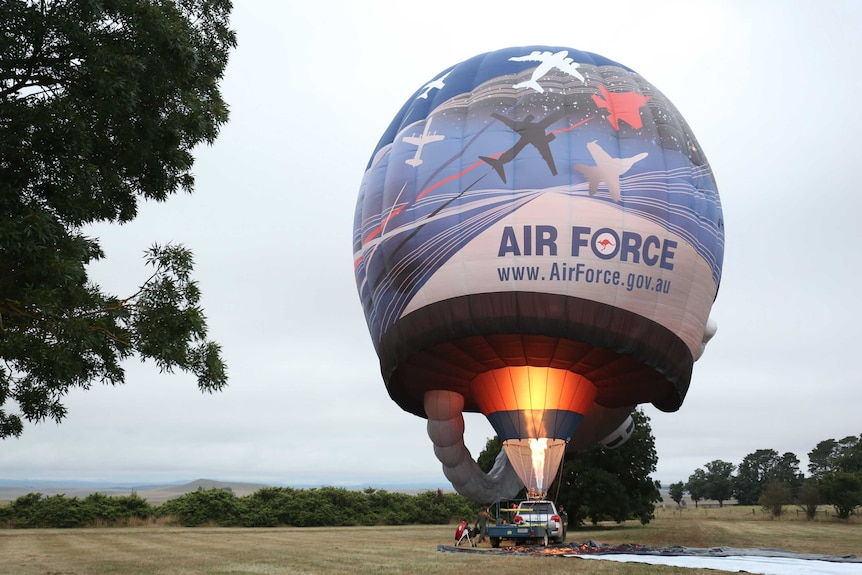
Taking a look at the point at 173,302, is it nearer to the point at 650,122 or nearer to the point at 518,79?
the point at 518,79

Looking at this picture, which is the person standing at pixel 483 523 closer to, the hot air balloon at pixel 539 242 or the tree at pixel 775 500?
the hot air balloon at pixel 539 242

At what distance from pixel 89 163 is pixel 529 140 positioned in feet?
35.5

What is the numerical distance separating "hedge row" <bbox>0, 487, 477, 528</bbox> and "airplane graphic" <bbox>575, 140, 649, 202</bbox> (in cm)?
2616

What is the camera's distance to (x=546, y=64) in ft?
66.2

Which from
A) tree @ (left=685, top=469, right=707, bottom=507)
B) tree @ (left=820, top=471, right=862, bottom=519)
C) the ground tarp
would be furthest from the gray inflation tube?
tree @ (left=685, top=469, right=707, bottom=507)

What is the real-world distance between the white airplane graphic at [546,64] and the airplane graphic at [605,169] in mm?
2356

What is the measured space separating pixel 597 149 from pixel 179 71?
421 inches

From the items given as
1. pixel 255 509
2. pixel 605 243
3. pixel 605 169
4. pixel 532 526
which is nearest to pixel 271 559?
pixel 532 526

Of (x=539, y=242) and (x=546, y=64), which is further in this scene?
(x=546, y=64)

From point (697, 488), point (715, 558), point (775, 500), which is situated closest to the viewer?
point (715, 558)

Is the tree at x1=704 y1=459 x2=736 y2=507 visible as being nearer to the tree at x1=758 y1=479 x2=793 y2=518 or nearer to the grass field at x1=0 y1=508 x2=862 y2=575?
the tree at x1=758 y1=479 x2=793 y2=518

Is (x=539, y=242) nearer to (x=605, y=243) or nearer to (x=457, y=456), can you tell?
(x=605, y=243)

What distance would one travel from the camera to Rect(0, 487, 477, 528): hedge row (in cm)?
3312

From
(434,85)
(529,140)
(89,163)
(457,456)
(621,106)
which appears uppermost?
(434,85)
